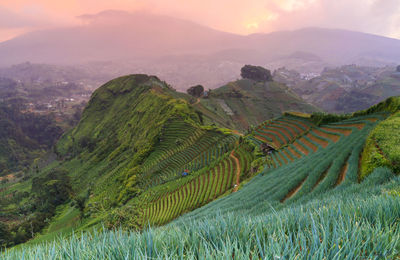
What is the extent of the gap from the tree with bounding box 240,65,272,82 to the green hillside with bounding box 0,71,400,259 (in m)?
44.4

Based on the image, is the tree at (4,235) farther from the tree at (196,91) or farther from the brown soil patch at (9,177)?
the tree at (196,91)

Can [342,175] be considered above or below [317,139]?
above

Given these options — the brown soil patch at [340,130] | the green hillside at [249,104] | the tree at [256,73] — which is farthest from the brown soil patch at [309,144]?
the tree at [256,73]

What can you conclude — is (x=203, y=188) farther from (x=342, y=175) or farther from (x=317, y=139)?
(x=342, y=175)

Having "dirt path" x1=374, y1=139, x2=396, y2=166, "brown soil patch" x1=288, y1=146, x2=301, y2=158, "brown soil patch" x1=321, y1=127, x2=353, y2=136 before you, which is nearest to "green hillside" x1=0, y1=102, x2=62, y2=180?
"brown soil patch" x1=288, y1=146, x2=301, y2=158

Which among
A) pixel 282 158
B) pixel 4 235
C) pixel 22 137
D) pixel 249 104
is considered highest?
pixel 249 104

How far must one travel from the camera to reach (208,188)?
2439 centimetres

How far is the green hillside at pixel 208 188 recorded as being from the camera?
4.40ft

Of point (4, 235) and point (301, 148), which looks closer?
point (301, 148)

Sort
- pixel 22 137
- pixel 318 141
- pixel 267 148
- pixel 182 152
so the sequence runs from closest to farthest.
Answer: pixel 318 141
pixel 267 148
pixel 182 152
pixel 22 137

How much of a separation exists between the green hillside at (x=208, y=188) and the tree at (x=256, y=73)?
146ft

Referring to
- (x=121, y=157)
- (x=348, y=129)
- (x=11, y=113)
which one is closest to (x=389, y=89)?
(x=348, y=129)

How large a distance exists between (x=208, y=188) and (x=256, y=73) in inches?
5221

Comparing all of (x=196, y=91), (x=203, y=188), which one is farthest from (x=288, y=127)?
(x=196, y=91)
